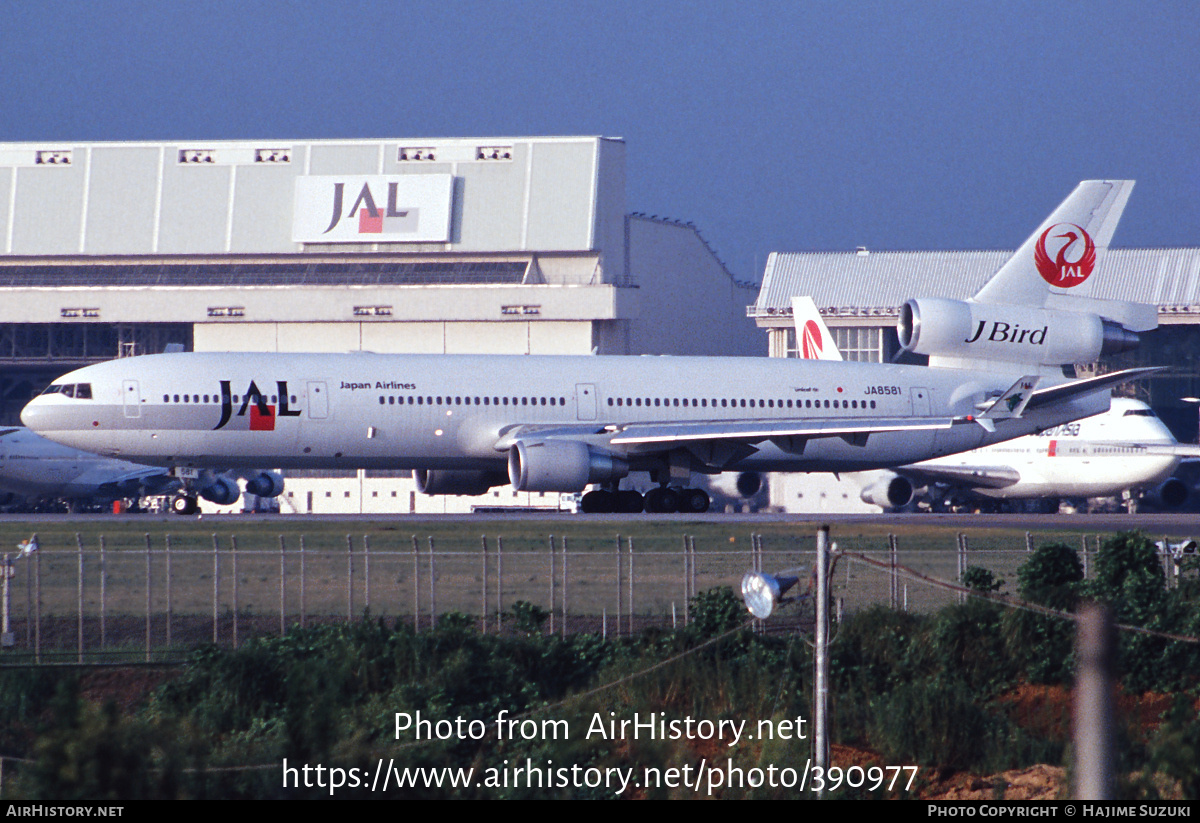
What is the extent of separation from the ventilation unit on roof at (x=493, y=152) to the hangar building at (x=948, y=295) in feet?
47.4

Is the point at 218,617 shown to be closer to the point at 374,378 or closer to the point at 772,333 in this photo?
the point at 374,378

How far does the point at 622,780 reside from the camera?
59.2 feet

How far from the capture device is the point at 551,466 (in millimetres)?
37094

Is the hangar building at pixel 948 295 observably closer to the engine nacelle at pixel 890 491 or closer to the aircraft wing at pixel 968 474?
the aircraft wing at pixel 968 474

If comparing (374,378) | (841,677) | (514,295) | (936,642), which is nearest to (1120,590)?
(936,642)

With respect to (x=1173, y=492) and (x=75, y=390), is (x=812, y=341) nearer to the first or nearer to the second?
(x=1173, y=492)

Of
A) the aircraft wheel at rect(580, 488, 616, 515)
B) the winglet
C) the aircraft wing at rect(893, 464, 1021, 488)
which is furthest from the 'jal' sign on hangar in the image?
the winglet

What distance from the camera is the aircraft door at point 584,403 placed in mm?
40250

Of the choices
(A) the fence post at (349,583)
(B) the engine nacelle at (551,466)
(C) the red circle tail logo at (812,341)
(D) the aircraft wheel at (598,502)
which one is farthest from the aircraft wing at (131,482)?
(A) the fence post at (349,583)

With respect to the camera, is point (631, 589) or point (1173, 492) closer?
point (631, 589)

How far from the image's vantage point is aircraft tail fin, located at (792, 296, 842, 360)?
5975 cm

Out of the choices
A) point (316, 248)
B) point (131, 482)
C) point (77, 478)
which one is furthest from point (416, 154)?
point (77, 478)

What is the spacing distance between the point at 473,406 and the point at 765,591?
75.3 ft

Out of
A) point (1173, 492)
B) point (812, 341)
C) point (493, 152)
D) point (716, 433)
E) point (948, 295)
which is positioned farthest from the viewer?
point (493, 152)
